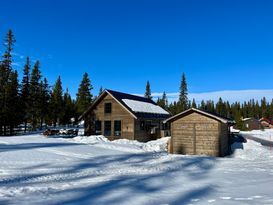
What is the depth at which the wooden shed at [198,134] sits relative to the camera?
88.1 feet

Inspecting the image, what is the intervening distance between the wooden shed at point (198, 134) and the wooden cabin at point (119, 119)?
926 centimetres

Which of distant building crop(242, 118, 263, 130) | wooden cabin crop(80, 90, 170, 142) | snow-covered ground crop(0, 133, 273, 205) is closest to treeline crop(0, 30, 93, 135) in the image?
wooden cabin crop(80, 90, 170, 142)

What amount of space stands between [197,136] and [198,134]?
20cm

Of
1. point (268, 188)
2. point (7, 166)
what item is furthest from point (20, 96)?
point (268, 188)

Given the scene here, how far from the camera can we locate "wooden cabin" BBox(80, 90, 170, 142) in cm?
3731

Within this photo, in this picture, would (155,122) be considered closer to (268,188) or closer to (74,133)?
(74,133)

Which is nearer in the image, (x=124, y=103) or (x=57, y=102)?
(x=124, y=103)

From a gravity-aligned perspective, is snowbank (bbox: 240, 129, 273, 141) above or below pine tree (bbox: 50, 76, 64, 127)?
below

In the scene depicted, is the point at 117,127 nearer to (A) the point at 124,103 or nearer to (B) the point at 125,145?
(A) the point at 124,103

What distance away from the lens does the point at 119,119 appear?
124 ft

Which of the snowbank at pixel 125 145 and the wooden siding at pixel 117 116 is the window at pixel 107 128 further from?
the snowbank at pixel 125 145

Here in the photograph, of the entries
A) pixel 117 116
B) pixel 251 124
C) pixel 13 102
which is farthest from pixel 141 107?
pixel 251 124

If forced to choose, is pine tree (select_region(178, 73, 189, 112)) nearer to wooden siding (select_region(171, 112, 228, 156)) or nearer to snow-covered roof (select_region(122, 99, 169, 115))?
snow-covered roof (select_region(122, 99, 169, 115))

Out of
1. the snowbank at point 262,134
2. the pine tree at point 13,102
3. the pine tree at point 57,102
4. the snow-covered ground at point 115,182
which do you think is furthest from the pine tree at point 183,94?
the snow-covered ground at point 115,182
